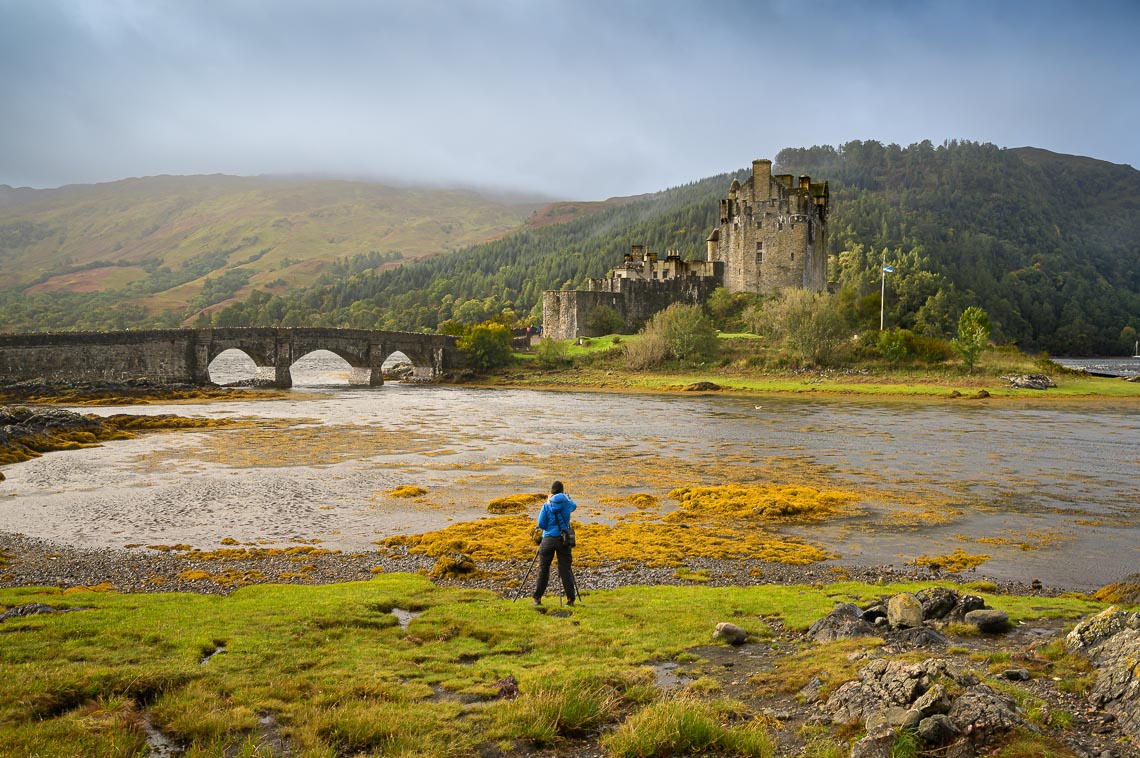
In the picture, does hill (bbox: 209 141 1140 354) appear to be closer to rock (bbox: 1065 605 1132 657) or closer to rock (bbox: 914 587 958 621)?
rock (bbox: 914 587 958 621)

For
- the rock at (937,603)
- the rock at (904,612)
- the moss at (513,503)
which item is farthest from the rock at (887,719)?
the moss at (513,503)

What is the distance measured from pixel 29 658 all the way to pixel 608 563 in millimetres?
10220

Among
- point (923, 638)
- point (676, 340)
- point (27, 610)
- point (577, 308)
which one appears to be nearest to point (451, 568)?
point (27, 610)

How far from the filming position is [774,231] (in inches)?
3233

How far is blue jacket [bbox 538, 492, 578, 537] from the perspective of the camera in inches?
522

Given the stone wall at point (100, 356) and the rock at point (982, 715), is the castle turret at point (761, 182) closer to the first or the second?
the stone wall at point (100, 356)

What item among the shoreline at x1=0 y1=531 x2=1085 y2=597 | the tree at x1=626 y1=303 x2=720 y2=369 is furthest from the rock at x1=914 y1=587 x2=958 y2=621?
the tree at x1=626 y1=303 x2=720 y2=369

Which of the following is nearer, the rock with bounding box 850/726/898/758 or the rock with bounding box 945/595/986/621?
the rock with bounding box 850/726/898/758

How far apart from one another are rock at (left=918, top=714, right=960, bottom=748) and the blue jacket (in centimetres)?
679

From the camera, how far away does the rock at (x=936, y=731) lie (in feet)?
24.0

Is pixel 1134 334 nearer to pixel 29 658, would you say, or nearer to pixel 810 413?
pixel 810 413

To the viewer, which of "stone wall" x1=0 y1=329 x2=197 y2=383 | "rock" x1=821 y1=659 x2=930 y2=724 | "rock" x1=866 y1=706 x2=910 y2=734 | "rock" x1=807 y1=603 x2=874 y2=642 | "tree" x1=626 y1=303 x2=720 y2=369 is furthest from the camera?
"tree" x1=626 y1=303 x2=720 y2=369

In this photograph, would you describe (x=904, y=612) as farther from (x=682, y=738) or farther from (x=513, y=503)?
(x=513, y=503)

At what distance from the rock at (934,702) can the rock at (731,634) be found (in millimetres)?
3515
